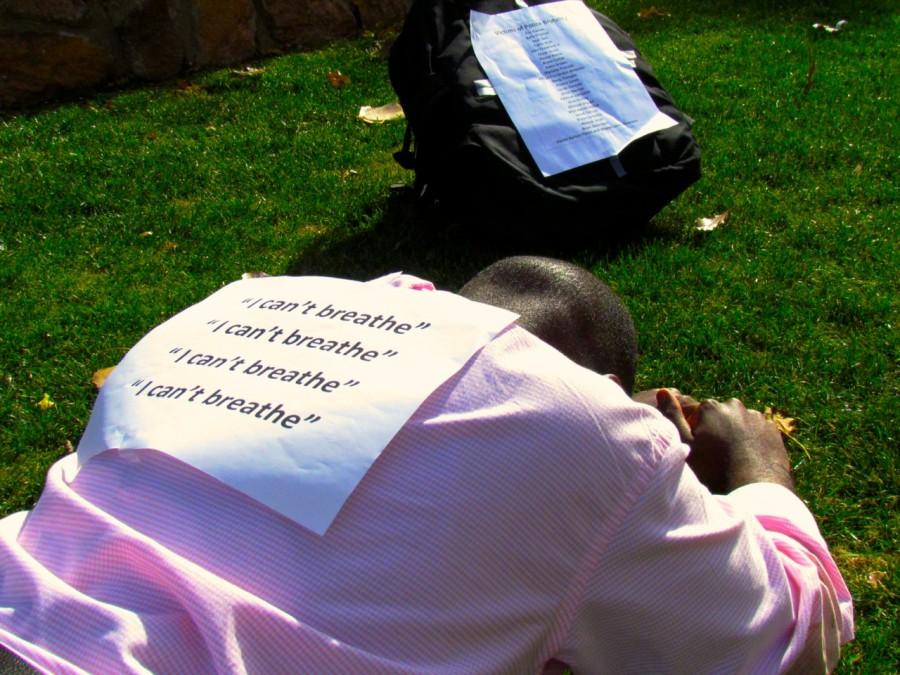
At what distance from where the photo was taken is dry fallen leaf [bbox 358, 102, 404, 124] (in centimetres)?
474

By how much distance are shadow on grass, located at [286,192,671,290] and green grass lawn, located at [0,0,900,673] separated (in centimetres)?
1

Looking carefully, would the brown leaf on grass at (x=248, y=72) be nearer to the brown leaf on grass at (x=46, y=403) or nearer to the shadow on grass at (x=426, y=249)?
the shadow on grass at (x=426, y=249)

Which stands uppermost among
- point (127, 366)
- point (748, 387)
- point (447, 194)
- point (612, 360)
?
point (127, 366)

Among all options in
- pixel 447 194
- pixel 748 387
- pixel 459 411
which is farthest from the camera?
pixel 447 194

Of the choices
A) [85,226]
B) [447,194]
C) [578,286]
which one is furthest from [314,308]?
[85,226]

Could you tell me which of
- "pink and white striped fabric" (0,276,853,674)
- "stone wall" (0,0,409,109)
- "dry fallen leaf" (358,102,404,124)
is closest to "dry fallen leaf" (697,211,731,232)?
"dry fallen leaf" (358,102,404,124)

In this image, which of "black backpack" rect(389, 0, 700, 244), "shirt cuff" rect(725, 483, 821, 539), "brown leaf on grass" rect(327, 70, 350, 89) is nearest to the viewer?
"shirt cuff" rect(725, 483, 821, 539)

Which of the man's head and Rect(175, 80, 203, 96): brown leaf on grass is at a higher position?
the man's head

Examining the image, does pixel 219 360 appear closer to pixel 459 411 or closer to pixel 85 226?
pixel 459 411

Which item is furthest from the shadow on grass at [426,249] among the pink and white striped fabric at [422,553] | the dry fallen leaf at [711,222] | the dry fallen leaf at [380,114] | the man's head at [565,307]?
the pink and white striped fabric at [422,553]

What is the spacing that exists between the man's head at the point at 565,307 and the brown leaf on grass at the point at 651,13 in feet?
15.1

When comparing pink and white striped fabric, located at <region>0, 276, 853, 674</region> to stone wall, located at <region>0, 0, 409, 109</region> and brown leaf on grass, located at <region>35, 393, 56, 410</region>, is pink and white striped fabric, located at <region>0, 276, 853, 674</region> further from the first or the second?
stone wall, located at <region>0, 0, 409, 109</region>

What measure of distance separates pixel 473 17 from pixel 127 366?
2.60 m

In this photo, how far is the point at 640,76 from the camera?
3.81 meters
